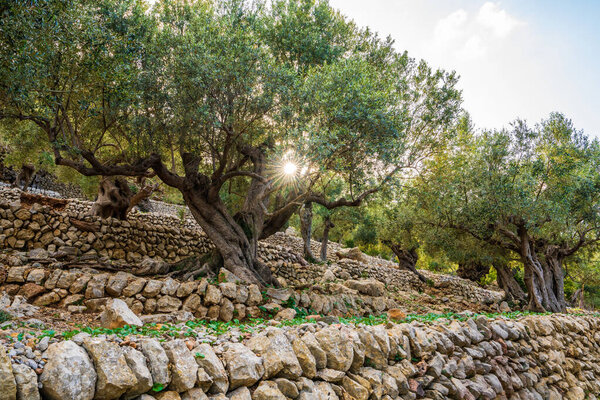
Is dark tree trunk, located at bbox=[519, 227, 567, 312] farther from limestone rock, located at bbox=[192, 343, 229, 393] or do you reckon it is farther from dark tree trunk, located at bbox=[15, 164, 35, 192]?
dark tree trunk, located at bbox=[15, 164, 35, 192]

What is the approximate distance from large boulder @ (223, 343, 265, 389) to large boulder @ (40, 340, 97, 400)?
1.42 meters

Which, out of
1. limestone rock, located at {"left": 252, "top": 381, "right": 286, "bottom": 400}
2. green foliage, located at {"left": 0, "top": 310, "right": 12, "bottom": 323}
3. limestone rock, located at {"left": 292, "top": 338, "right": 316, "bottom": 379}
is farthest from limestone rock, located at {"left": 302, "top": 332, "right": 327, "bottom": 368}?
green foliage, located at {"left": 0, "top": 310, "right": 12, "bottom": 323}

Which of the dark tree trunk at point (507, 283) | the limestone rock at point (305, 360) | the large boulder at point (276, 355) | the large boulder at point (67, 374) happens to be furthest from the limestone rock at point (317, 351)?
the dark tree trunk at point (507, 283)

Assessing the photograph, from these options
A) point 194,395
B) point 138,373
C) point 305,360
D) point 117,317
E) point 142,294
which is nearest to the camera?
point 138,373

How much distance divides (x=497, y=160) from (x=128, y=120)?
1571cm

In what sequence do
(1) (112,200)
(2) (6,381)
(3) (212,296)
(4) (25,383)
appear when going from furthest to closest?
(1) (112,200), (3) (212,296), (4) (25,383), (2) (6,381)

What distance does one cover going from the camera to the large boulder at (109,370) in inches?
110

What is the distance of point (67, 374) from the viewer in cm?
265

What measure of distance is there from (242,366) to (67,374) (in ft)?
5.78

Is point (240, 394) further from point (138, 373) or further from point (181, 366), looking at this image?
point (138, 373)

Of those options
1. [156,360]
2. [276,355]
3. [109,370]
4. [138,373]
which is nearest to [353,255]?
[276,355]

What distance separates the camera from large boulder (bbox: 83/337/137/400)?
9.14ft

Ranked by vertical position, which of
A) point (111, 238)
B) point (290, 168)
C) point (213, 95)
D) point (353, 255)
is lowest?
point (111, 238)

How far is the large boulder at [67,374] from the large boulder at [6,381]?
224 millimetres
